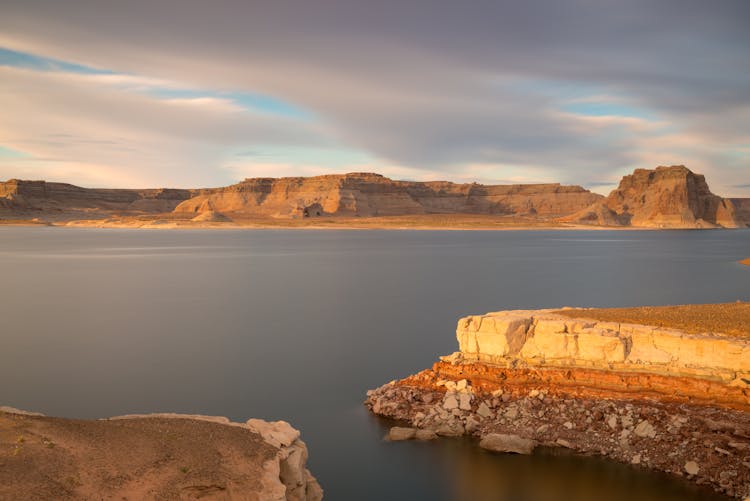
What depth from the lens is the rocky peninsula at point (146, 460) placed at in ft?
30.8

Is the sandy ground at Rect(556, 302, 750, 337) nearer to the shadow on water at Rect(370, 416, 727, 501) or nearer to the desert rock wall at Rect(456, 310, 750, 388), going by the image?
the desert rock wall at Rect(456, 310, 750, 388)

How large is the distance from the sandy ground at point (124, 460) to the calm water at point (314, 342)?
414 centimetres

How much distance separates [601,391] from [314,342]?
15.6 m

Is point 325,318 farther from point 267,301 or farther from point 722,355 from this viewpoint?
point 722,355

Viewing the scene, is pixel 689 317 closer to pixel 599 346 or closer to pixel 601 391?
pixel 599 346

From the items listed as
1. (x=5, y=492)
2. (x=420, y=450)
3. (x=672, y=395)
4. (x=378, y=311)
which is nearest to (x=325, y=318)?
(x=378, y=311)

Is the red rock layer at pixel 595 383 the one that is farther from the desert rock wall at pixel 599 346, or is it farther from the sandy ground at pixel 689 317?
the sandy ground at pixel 689 317

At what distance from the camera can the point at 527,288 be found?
163ft

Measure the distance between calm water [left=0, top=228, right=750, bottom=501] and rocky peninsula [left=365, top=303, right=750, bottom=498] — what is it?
70 cm

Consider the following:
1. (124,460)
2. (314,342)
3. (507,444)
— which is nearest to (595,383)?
(507,444)

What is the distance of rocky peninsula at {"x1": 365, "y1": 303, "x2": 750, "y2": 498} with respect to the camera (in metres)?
14.7

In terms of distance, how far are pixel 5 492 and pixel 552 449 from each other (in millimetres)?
12364

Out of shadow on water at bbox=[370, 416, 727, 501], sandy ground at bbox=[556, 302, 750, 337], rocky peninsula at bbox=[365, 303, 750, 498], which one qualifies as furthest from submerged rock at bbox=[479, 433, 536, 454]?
sandy ground at bbox=[556, 302, 750, 337]

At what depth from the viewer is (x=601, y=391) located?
17.0m
